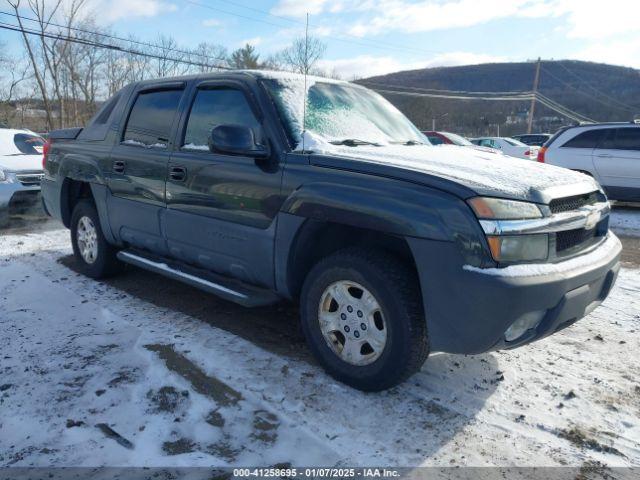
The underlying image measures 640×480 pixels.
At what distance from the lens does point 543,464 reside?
2371 millimetres

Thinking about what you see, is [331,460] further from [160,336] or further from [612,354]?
[612,354]

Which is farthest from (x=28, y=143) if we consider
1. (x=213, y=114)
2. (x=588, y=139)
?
(x=588, y=139)

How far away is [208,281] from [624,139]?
946 cm

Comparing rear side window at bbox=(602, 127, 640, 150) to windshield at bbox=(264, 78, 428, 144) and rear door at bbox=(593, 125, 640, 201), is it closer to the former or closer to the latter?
rear door at bbox=(593, 125, 640, 201)

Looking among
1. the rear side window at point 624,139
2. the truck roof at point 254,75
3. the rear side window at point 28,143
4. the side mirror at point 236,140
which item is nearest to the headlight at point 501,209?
the side mirror at point 236,140

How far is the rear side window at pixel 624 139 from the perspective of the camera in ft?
32.1

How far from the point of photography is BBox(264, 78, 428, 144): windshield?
3391mm

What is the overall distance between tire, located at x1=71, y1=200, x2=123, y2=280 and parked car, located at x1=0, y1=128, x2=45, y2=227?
3.46 metres

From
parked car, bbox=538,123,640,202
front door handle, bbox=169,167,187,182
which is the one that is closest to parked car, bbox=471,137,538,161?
parked car, bbox=538,123,640,202

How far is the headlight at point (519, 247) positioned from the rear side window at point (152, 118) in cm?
275

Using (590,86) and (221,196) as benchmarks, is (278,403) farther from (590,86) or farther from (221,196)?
(590,86)

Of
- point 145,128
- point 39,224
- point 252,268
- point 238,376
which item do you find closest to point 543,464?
point 238,376

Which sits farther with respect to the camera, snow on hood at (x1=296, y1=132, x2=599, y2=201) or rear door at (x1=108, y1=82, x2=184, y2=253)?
rear door at (x1=108, y1=82, x2=184, y2=253)

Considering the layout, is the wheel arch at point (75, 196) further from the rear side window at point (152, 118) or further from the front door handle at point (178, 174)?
the front door handle at point (178, 174)
